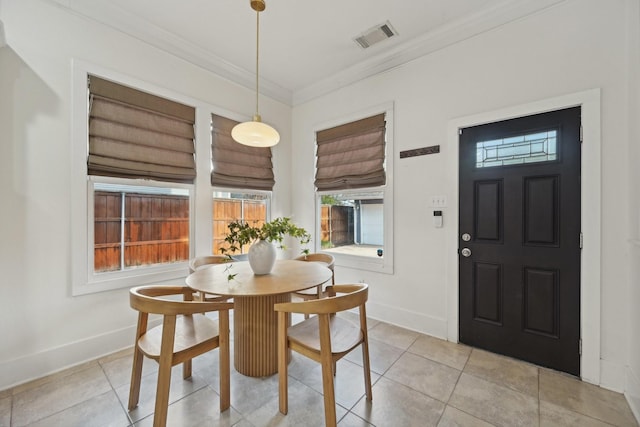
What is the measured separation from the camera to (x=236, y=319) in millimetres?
2117

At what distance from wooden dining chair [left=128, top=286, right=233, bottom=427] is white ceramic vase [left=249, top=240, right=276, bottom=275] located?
18.4 inches

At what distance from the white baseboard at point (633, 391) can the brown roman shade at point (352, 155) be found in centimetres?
244

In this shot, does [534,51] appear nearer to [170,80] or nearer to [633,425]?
[633,425]

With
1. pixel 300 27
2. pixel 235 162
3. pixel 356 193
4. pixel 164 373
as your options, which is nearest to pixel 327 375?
pixel 164 373

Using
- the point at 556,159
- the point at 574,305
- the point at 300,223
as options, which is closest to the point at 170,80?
the point at 300,223

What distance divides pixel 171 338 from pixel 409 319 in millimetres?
2414

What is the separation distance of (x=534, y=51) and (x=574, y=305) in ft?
7.01

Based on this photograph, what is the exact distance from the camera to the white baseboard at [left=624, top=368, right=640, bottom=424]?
1.69 metres

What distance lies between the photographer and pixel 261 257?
2.15m

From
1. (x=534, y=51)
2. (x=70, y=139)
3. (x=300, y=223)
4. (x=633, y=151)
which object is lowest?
Result: (x=300, y=223)

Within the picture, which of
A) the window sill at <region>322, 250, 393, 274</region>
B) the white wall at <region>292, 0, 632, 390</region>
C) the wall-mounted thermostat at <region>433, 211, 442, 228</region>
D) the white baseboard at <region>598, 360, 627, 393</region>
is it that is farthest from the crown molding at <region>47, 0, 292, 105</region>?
the white baseboard at <region>598, 360, 627, 393</region>

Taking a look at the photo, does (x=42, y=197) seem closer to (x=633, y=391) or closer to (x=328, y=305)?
(x=328, y=305)

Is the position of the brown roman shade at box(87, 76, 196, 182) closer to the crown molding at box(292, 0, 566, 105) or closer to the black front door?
the crown molding at box(292, 0, 566, 105)

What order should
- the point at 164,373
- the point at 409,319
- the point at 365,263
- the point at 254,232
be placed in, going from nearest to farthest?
the point at 164,373
the point at 254,232
the point at 409,319
the point at 365,263
